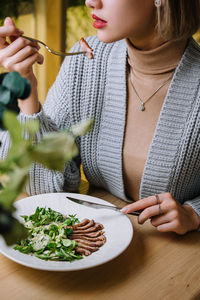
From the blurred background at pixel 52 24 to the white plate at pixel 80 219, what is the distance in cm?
237

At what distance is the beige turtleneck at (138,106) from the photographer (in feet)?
3.56

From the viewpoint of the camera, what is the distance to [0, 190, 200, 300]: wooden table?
2.18ft

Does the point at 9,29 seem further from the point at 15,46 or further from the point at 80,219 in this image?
the point at 80,219

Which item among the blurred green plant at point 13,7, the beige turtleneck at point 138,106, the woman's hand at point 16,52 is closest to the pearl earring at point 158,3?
the beige turtleneck at point 138,106

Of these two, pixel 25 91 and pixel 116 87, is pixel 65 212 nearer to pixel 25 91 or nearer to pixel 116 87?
pixel 116 87

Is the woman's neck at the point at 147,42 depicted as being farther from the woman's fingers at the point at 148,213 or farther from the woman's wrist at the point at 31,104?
the woman's fingers at the point at 148,213

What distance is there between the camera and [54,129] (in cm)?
108

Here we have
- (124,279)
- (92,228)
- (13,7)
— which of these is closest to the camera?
(124,279)

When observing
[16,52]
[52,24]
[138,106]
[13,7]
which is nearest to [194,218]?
[138,106]

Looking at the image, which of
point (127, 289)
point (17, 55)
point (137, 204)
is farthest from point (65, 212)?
point (17, 55)

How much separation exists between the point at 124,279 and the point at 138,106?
570mm

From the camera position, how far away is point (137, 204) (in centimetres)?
90

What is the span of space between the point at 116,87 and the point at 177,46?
220 mm

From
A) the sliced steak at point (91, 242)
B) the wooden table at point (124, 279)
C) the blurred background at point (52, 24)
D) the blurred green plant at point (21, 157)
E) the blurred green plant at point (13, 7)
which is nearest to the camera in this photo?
the blurred green plant at point (21, 157)
